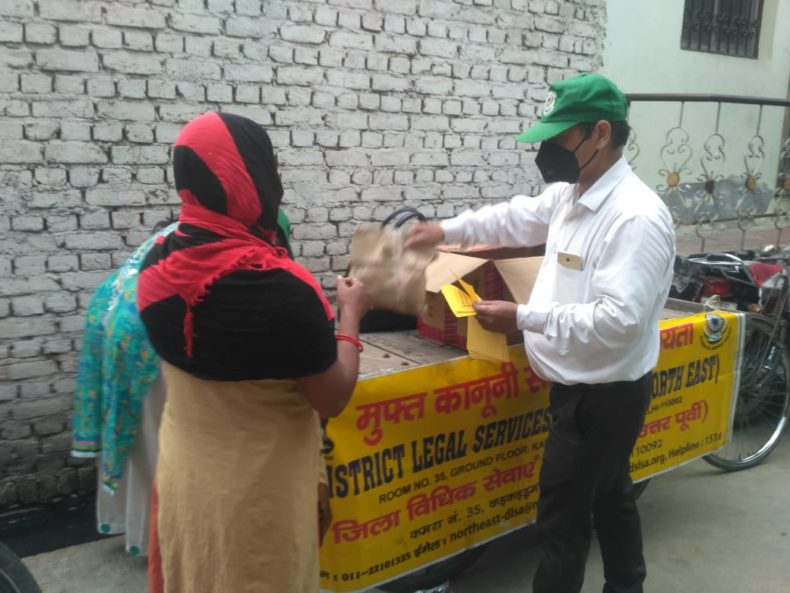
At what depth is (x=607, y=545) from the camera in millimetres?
2697

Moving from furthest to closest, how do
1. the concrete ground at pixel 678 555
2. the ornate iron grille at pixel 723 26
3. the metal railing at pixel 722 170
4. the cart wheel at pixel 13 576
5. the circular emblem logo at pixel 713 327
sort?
the ornate iron grille at pixel 723 26
the metal railing at pixel 722 170
the circular emblem logo at pixel 713 327
the concrete ground at pixel 678 555
the cart wheel at pixel 13 576

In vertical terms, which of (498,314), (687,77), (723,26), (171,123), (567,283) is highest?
(723,26)

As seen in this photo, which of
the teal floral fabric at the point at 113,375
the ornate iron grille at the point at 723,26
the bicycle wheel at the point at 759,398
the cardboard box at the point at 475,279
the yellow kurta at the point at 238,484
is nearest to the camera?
the yellow kurta at the point at 238,484

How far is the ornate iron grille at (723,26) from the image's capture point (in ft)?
22.7

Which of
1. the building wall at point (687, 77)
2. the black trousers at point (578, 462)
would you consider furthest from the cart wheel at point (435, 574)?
the building wall at point (687, 77)

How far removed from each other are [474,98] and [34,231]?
2594mm

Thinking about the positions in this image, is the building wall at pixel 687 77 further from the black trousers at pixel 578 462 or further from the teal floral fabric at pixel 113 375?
the teal floral fabric at pixel 113 375

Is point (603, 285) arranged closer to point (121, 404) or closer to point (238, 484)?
Result: point (238, 484)

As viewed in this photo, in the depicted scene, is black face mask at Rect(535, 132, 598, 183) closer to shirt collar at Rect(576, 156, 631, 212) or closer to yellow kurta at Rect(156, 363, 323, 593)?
shirt collar at Rect(576, 156, 631, 212)

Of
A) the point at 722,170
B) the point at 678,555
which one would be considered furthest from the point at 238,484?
the point at 722,170

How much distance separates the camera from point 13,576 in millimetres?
2092

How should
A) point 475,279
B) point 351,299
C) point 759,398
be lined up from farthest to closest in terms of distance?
point 759,398, point 475,279, point 351,299

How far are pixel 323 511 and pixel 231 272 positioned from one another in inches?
35.6

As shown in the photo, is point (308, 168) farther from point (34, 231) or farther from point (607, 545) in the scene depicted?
point (607, 545)
